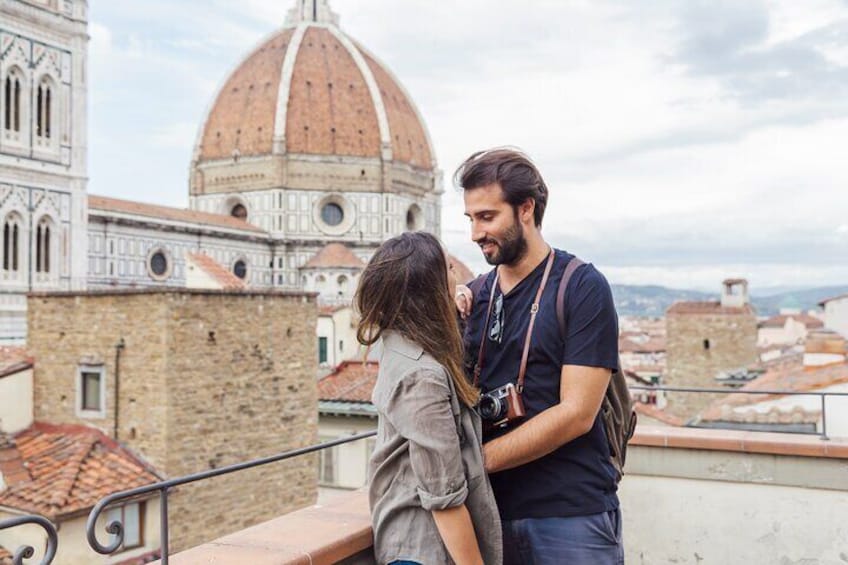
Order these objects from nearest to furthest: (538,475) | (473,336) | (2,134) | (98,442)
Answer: (538,475) < (473,336) < (98,442) < (2,134)

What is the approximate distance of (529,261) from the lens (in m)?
2.40

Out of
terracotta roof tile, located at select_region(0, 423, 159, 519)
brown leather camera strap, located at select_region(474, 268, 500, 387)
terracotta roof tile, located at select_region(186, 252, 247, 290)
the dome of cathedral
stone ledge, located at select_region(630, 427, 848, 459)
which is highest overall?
the dome of cathedral

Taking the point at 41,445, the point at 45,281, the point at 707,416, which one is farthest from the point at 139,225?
the point at 707,416

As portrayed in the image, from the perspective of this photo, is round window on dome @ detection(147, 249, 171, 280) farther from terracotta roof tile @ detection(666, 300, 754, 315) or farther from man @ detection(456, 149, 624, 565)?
man @ detection(456, 149, 624, 565)

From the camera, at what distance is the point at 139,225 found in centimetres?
4544

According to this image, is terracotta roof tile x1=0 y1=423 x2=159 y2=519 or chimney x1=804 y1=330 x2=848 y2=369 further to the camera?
chimney x1=804 y1=330 x2=848 y2=369

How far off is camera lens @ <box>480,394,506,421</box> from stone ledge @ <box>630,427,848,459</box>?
7.06ft

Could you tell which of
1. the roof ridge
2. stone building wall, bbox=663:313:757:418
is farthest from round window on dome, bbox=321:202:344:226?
the roof ridge

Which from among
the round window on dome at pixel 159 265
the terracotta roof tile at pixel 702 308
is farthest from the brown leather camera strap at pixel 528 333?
the round window on dome at pixel 159 265

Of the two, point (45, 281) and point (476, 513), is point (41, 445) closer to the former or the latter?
point (476, 513)

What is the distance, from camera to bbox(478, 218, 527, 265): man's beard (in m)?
2.34

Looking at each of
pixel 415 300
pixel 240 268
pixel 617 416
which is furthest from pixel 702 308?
pixel 240 268

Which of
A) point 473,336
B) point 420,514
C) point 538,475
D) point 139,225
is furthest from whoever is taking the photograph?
point 139,225

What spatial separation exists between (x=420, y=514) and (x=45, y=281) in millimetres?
34231
